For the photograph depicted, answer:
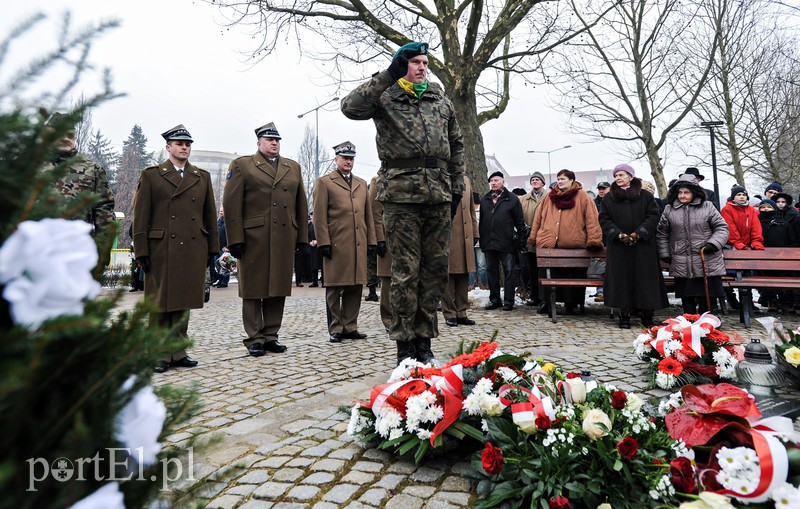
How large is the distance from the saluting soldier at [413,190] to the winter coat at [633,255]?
3.50 meters

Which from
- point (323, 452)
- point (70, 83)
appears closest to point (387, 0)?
point (323, 452)

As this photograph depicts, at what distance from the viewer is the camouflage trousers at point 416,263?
4.14m

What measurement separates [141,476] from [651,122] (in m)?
19.9

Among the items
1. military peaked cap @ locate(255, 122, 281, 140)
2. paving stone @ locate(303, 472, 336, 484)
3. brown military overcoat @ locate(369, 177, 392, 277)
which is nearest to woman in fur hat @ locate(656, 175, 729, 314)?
brown military overcoat @ locate(369, 177, 392, 277)

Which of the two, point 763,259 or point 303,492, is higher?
point 763,259

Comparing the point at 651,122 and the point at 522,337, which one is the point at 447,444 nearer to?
the point at 522,337

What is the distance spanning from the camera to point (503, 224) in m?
8.69

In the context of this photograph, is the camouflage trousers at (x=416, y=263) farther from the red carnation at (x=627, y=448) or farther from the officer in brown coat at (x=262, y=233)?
the red carnation at (x=627, y=448)

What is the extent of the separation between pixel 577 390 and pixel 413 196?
204cm

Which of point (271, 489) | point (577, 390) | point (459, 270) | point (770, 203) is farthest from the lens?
point (770, 203)

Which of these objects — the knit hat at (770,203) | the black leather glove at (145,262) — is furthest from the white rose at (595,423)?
the knit hat at (770,203)

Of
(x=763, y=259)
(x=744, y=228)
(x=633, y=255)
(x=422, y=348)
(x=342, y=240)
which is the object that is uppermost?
(x=744, y=228)

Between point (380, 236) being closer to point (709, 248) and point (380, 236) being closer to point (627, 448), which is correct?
point (709, 248)

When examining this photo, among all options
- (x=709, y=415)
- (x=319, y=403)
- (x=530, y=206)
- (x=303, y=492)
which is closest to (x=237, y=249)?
(x=319, y=403)
